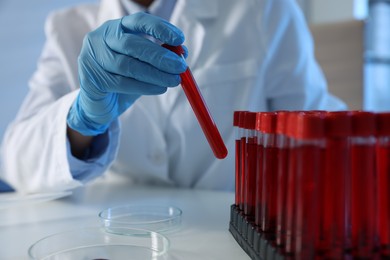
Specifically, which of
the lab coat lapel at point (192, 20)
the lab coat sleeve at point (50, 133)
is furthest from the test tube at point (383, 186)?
the lab coat lapel at point (192, 20)

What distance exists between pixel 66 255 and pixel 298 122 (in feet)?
1.28

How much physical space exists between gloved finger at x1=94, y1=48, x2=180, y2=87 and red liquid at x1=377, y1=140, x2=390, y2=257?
15.4 inches

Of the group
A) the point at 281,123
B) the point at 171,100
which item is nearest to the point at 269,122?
the point at 281,123

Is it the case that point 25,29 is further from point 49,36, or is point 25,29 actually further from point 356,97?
point 356,97

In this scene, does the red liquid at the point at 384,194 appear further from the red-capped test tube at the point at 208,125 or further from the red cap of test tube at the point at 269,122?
the red-capped test tube at the point at 208,125

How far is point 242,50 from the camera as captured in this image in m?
1.21

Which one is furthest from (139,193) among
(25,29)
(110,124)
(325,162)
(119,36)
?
A: (25,29)

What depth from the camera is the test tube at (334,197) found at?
0.45 m

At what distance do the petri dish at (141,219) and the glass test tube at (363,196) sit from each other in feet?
1.17

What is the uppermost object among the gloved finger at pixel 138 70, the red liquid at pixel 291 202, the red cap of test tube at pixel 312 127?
the gloved finger at pixel 138 70

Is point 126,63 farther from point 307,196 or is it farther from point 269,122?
point 307,196

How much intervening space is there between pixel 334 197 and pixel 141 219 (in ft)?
1.45

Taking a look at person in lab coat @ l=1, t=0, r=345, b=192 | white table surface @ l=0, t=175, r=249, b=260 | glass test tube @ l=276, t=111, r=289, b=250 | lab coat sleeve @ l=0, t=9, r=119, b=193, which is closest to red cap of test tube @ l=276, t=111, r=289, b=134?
glass test tube @ l=276, t=111, r=289, b=250

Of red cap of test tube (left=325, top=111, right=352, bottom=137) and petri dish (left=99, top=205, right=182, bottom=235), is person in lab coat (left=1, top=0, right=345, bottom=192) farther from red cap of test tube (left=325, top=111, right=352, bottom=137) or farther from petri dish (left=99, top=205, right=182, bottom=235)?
red cap of test tube (left=325, top=111, right=352, bottom=137)
